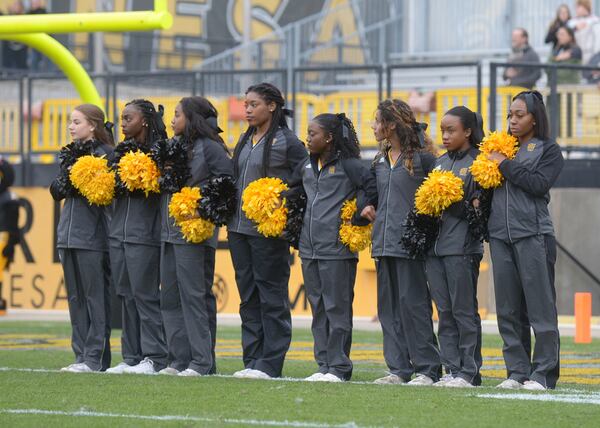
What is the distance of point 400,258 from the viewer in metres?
9.34

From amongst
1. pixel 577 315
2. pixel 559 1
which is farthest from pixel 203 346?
pixel 559 1

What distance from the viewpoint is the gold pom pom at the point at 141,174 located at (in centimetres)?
984

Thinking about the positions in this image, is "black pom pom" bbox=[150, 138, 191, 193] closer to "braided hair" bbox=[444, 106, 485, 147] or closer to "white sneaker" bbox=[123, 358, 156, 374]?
"white sneaker" bbox=[123, 358, 156, 374]

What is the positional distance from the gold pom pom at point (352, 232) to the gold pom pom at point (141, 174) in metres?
1.25

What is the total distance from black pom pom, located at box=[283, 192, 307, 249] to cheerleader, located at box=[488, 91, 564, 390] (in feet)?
4.11

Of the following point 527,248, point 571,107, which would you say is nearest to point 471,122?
point 527,248

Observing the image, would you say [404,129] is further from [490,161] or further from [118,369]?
[118,369]

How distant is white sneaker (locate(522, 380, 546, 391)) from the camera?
345 inches

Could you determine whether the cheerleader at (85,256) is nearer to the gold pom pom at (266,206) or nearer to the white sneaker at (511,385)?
the gold pom pom at (266,206)

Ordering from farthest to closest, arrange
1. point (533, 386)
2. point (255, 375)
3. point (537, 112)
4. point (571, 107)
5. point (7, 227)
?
1. point (7, 227)
2. point (571, 107)
3. point (255, 375)
4. point (537, 112)
5. point (533, 386)

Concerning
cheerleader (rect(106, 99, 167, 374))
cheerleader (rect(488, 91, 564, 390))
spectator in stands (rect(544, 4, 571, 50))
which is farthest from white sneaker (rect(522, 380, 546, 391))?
spectator in stands (rect(544, 4, 571, 50))

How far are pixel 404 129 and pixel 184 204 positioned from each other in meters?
1.44

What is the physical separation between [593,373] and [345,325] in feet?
7.49

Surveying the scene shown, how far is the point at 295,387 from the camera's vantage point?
29.0 ft
